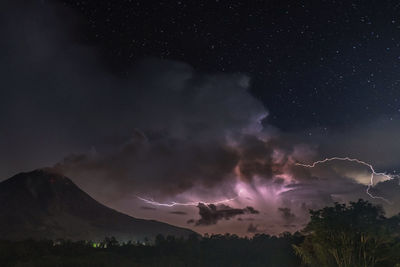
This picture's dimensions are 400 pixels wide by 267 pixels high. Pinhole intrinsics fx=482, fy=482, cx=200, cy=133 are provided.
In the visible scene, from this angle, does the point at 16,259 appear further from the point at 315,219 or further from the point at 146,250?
the point at 315,219

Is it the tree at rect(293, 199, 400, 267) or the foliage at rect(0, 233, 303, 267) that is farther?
the foliage at rect(0, 233, 303, 267)

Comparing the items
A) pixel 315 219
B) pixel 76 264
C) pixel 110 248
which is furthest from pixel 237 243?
pixel 315 219

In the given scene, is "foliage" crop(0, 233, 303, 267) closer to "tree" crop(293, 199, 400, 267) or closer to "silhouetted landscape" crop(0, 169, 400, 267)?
"silhouetted landscape" crop(0, 169, 400, 267)

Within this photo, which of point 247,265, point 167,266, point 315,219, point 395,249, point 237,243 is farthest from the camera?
point 237,243

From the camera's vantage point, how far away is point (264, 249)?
110m

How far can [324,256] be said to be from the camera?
36.7m

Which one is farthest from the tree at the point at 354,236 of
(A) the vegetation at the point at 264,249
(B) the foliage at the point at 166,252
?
(B) the foliage at the point at 166,252

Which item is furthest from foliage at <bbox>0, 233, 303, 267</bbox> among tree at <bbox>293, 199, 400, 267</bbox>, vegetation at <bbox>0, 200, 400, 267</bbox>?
tree at <bbox>293, 199, 400, 267</bbox>

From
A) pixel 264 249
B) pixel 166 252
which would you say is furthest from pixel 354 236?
pixel 166 252

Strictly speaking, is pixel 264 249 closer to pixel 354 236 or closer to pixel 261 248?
pixel 261 248

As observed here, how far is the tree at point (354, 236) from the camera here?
34.7 m

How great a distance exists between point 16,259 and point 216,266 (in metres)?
43.7

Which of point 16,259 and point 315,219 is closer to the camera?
point 315,219

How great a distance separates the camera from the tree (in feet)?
114
